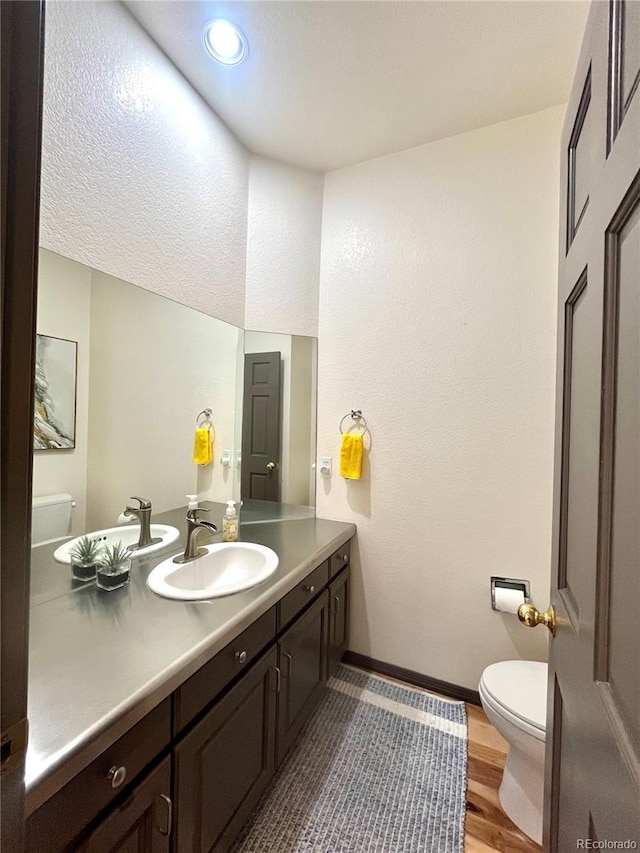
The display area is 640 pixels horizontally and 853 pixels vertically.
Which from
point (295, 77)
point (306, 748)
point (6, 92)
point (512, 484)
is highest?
point (295, 77)

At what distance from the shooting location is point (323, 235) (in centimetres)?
207

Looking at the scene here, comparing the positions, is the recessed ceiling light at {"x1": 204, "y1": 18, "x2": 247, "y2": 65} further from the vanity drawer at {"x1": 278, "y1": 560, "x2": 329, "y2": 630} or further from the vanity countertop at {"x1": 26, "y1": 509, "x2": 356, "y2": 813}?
the vanity drawer at {"x1": 278, "y1": 560, "x2": 329, "y2": 630}

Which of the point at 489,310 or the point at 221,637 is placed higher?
the point at 489,310

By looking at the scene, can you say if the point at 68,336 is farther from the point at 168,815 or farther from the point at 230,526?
the point at 168,815

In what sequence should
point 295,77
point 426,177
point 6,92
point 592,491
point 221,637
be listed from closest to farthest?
point 6,92 → point 592,491 → point 221,637 → point 295,77 → point 426,177

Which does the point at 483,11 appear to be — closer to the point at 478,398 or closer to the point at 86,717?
the point at 478,398

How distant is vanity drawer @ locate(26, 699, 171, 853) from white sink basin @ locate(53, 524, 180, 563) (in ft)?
2.08

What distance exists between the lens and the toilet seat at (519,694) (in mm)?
1164

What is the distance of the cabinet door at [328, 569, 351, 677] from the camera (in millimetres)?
1717

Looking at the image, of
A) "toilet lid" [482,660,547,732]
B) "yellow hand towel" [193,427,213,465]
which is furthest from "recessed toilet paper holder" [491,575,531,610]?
"yellow hand towel" [193,427,213,465]

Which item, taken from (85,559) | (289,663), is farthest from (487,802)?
(85,559)

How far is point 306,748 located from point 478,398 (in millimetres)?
1706

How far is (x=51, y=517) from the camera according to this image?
113cm

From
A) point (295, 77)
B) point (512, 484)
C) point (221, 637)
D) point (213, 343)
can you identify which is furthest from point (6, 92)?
point (512, 484)
